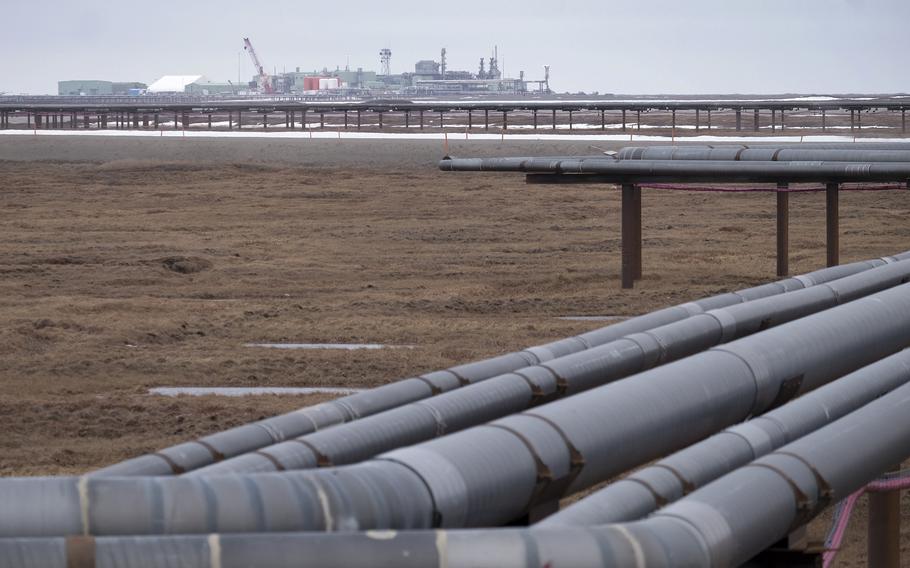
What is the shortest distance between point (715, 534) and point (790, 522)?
58cm

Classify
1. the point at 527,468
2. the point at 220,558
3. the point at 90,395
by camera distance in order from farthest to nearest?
1. the point at 90,395
2. the point at 527,468
3. the point at 220,558

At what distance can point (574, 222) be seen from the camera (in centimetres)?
2766

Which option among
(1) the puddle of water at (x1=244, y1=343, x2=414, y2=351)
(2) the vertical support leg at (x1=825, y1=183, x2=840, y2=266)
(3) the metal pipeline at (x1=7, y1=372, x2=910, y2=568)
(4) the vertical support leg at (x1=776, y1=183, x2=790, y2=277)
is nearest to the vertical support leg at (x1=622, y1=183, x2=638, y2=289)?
(4) the vertical support leg at (x1=776, y1=183, x2=790, y2=277)

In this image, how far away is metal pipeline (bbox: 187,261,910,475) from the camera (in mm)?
3928

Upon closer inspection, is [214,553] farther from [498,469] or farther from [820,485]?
[820,485]

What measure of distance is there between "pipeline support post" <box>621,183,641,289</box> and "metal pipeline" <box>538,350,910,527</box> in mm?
12887

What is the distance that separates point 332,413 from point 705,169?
12.3 m

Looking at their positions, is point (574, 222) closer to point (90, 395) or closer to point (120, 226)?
point (120, 226)

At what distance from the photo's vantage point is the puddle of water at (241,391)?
1232 centimetres

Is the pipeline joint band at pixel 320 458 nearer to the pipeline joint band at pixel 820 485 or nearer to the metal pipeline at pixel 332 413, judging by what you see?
the metal pipeline at pixel 332 413

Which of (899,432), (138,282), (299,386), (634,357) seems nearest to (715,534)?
(899,432)

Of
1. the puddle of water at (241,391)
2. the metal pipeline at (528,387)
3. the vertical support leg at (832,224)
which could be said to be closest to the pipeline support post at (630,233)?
the vertical support leg at (832,224)

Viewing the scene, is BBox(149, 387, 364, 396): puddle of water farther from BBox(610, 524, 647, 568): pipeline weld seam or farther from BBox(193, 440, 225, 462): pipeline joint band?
BBox(610, 524, 647, 568): pipeline weld seam

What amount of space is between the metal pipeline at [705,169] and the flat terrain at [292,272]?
1686 millimetres
